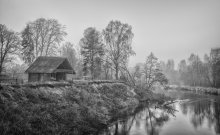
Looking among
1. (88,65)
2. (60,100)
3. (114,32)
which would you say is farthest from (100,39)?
(60,100)

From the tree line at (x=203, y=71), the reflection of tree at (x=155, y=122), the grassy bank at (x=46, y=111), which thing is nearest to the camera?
the grassy bank at (x=46, y=111)

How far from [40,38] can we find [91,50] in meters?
12.8

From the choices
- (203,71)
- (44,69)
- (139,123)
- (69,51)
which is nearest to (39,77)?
(44,69)

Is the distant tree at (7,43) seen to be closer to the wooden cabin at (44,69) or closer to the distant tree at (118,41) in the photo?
the wooden cabin at (44,69)

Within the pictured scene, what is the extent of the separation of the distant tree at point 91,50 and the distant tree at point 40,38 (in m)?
6.46

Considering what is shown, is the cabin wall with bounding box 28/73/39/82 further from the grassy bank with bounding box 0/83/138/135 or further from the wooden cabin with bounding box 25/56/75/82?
the grassy bank with bounding box 0/83/138/135

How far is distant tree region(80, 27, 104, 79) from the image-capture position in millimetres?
37125

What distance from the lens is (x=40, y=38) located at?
35406 millimetres

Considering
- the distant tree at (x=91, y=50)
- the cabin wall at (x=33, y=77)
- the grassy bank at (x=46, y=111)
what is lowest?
the grassy bank at (x=46, y=111)

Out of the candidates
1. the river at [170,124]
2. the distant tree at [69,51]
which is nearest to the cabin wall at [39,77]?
the river at [170,124]

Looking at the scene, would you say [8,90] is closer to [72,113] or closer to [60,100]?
[60,100]

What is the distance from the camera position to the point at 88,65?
39.2 metres

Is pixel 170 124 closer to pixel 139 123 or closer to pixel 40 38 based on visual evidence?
pixel 139 123

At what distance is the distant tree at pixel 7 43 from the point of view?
30858mm
